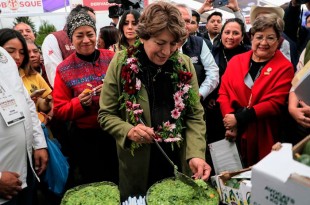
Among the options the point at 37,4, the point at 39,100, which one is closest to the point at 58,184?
the point at 39,100

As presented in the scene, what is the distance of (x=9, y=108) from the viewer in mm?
1396

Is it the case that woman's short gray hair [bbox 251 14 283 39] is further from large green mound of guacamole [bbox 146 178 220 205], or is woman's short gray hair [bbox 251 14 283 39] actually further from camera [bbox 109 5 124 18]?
camera [bbox 109 5 124 18]

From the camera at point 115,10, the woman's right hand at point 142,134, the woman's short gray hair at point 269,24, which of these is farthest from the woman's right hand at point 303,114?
the camera at point 115,10

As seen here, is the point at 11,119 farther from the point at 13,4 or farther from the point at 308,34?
the point at 13,4

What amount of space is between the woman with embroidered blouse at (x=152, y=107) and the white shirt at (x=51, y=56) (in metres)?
1.32

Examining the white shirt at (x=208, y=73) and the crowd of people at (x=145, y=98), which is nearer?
the crowd of people at (x=145, y=98)

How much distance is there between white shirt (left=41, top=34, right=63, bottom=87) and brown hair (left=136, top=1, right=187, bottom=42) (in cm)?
154

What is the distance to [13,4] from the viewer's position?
18.7ft

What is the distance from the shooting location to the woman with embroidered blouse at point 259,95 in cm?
209

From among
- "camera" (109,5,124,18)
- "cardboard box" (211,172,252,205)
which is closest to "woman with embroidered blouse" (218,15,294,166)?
"cardboard box" (211,172,252,205)

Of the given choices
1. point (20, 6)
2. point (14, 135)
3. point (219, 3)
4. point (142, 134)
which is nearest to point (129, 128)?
point (142, 134)

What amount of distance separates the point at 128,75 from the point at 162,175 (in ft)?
2.07

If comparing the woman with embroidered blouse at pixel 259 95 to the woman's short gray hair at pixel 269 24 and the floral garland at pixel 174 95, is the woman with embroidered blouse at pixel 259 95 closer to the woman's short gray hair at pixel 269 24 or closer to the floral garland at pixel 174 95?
the woman's short gray hair at pixel 269 24

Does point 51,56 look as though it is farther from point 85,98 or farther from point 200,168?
point 200,168
